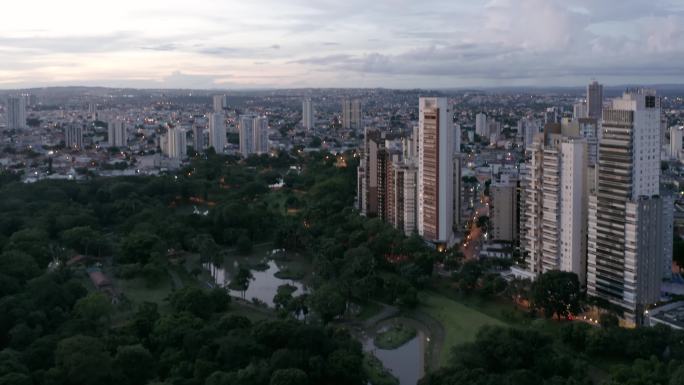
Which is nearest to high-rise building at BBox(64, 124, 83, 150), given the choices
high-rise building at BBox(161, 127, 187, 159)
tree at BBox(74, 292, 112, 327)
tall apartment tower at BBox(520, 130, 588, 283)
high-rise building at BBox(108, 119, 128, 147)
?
high-rise building at BBox(108, 119, 128, 147)

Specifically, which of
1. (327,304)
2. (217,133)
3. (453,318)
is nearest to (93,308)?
(327,304)

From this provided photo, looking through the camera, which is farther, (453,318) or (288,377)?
(453,318)

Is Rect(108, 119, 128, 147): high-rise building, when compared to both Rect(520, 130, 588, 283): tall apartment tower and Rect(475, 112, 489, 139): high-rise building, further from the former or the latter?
Rect(520, 130, 588, 283): tall apartment tower

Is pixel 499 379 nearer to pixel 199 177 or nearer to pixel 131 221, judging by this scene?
pixel 131 221

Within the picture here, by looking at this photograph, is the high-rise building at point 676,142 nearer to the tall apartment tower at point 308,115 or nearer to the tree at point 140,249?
the tree at point 140,249

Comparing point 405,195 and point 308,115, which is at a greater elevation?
point 308,115

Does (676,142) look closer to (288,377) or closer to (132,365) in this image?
(288,377)
